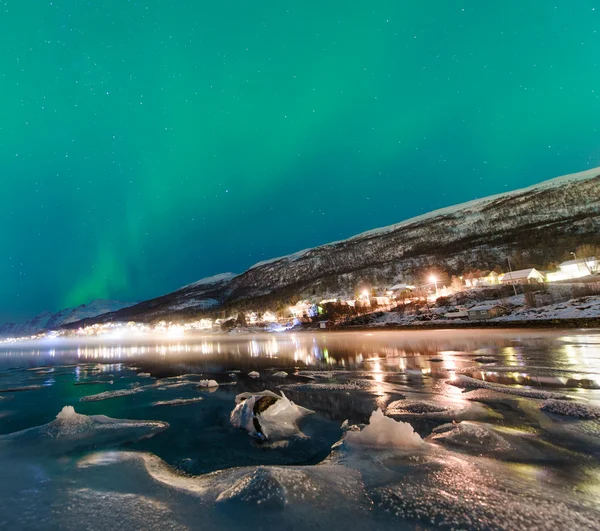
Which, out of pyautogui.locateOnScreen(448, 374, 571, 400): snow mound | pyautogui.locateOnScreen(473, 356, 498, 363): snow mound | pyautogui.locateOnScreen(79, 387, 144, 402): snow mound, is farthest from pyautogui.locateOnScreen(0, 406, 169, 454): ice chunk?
pyautogui.locateOnScreen(473, 356, 498, 363): snow mound

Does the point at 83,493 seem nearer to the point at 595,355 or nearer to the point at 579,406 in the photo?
the point at 579,406

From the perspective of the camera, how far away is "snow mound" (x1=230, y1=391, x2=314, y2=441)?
26.1 feet

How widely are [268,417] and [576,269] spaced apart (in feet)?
323

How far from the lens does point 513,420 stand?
7621 millimetres

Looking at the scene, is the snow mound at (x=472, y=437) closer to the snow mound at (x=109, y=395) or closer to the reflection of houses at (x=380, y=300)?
the snow mound at (x=109, y=395)

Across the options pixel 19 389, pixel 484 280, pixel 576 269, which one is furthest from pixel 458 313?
pixel 19 389

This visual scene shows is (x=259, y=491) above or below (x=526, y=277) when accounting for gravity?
below

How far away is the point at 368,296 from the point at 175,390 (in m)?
108

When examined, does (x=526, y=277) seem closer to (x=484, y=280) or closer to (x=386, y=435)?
(x=484, y=280)

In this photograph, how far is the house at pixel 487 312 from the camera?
55.3 m

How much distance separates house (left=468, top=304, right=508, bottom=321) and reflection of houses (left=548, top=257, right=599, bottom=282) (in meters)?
32.1

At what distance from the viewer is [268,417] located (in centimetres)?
854

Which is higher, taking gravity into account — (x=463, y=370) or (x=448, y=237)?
(x=448, y=237)

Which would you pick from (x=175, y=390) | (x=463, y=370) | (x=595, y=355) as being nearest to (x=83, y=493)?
(x=175, y=390)
